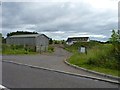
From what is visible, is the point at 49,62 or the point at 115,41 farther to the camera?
the point at 49,62

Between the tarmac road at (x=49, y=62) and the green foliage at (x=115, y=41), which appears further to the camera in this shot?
the green foliage at (x=115, y=41)

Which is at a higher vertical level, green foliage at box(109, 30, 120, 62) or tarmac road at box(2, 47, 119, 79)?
green foliage at box(109, 30, 120, 62)

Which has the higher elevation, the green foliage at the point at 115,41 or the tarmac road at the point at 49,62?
the green foliage at the point at 115,41

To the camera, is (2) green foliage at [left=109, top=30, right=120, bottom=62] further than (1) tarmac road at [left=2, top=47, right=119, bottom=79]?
Yes

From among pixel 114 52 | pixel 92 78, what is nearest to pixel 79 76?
pixel 92 78

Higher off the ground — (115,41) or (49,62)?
(115,41)

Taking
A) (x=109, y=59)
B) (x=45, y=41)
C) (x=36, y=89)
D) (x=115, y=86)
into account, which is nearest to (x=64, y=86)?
(x=36, y=89)

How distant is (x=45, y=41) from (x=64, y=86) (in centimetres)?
6271

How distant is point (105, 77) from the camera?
12.8 m

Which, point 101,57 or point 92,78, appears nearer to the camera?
point 92,78

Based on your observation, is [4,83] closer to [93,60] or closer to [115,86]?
[115,86]

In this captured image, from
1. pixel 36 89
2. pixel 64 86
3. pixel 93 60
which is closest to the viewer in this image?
pixel 36 89

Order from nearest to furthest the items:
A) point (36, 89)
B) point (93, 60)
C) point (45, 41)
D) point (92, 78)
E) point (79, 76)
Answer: point (36, 89), point (92, 78), point (79, 76), point (93, 60), point (45, 41)

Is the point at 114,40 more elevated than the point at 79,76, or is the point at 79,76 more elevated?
the point at 114,40
